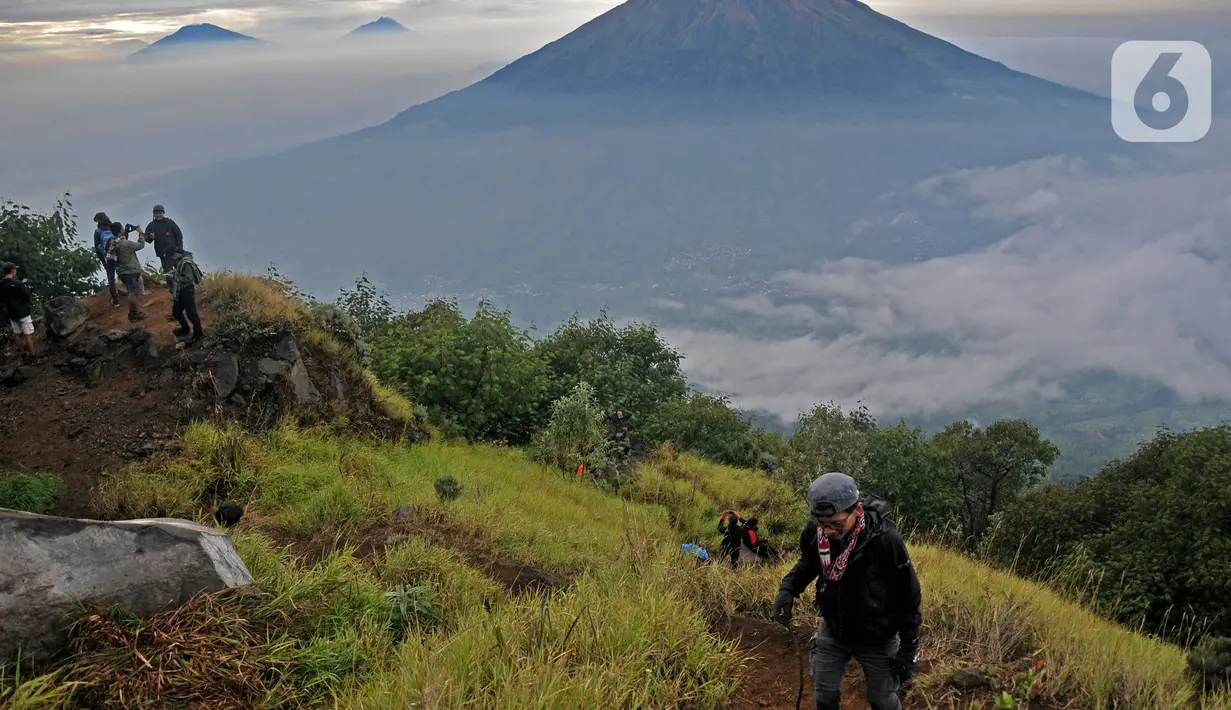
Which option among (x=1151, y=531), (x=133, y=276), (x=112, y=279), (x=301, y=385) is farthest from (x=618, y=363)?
(x=133, y=276)

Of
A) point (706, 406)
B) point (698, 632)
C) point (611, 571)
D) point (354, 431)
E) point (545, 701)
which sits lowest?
point (706, 406)

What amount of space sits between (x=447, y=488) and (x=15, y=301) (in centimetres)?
782

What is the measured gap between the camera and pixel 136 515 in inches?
345

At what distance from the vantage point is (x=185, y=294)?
1266cm

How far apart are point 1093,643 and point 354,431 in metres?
11.4

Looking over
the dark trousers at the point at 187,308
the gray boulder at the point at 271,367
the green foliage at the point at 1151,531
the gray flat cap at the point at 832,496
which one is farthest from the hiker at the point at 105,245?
the green foliage at the point at 1151,531

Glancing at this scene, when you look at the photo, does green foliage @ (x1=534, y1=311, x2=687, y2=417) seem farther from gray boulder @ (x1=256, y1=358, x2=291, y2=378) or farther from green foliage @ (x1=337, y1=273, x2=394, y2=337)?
gray boulder @ (x1=256, y1=358, x2=291, y2=378)

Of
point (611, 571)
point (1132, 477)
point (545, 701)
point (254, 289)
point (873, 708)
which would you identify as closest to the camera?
point (545, 701)

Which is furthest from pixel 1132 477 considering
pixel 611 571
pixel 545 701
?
pixel 545 701

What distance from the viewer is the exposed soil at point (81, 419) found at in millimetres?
10164

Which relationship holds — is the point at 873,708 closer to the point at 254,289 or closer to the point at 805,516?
the point at 805,516

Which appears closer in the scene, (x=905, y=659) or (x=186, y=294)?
(x=905, y=659)

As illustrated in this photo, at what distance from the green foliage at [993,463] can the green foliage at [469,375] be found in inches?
807

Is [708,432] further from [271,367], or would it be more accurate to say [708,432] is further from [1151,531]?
[271,367]
